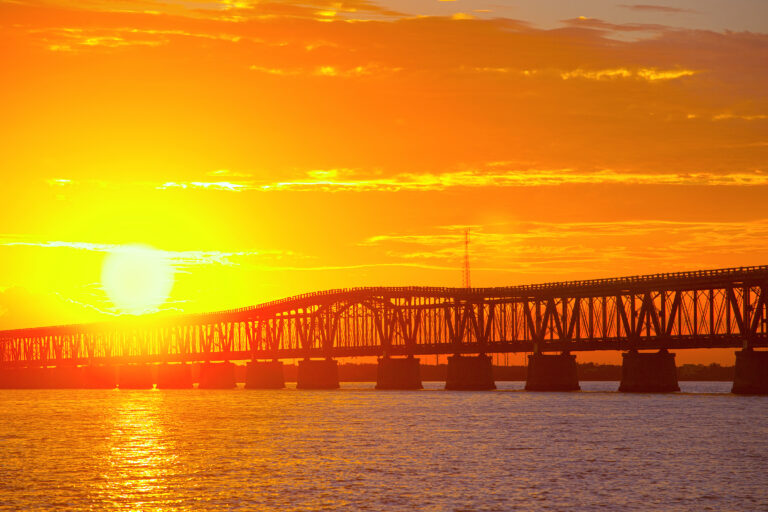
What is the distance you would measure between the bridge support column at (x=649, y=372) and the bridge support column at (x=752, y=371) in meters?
14.3

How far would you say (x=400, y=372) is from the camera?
195 m

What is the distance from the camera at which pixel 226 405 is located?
146 metres

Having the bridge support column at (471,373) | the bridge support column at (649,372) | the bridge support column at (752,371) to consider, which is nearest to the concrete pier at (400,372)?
the bridge support column at (471,373)

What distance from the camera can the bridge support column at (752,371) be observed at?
12175cm

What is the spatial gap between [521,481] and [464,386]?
414 ft

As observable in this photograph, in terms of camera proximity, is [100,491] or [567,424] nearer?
[100,491]

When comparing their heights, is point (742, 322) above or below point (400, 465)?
above

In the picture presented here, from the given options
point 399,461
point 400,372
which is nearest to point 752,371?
point 399,461

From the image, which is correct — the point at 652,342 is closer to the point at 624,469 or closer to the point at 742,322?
the point at 742,322

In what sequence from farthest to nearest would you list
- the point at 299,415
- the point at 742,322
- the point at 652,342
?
1. the point at 652,342
2. the point at 742,322
3. the point at 299,415

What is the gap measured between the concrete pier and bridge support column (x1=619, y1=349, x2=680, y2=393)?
181 feet

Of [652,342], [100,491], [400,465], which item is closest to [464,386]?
[652,342]

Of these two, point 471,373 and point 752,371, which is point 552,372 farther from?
point 752,371

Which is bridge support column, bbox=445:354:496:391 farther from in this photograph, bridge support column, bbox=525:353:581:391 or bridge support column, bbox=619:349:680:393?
bridge support column, bbox=619:349:680:393
